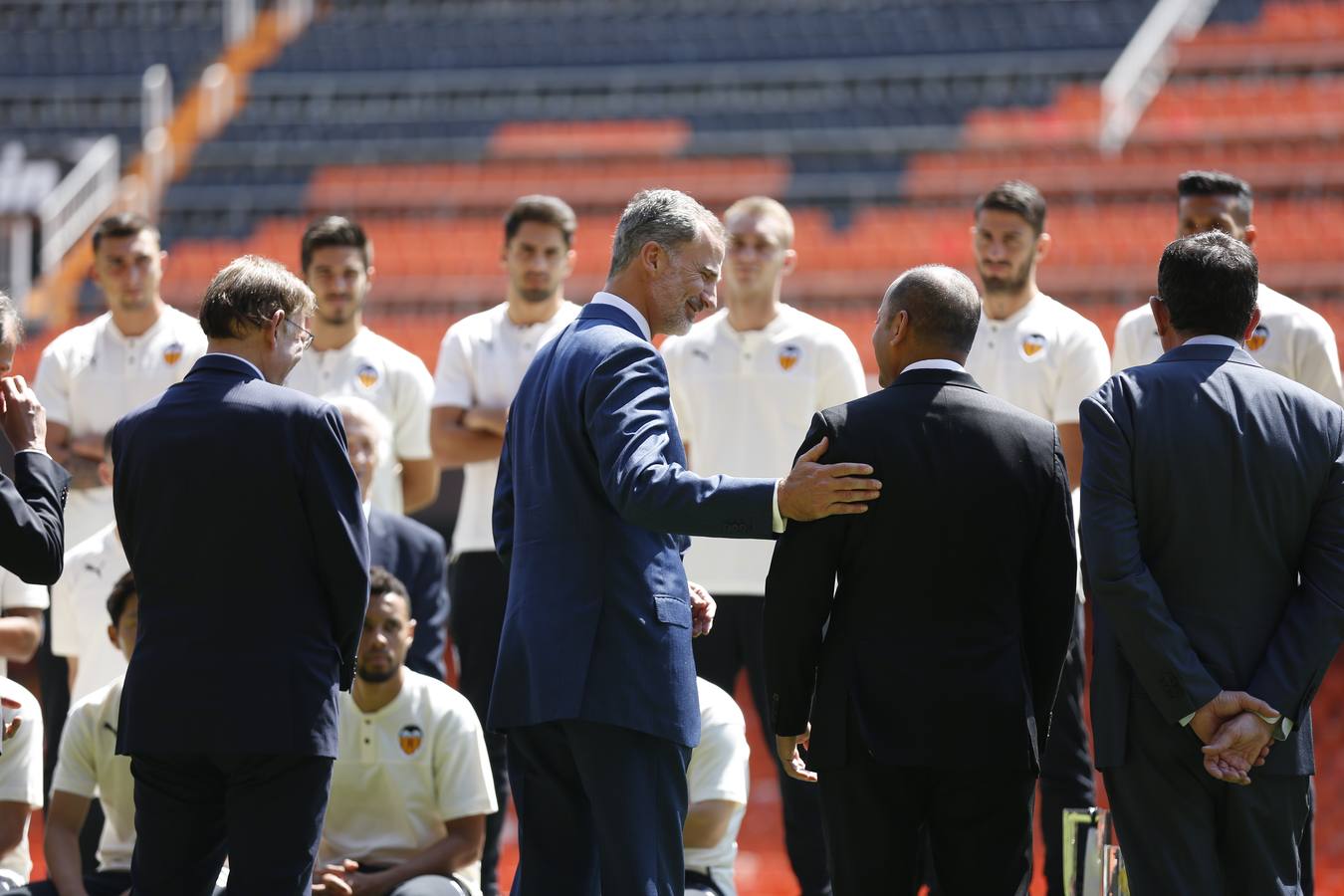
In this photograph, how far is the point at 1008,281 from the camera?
4680 mm

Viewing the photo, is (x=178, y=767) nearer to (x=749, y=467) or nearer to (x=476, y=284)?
(x=749, y=467)

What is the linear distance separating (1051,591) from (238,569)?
147 cm

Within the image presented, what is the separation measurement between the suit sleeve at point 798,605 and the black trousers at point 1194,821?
1.99 ft

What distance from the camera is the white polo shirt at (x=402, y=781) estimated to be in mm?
4215

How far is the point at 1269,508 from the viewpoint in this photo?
3027mm

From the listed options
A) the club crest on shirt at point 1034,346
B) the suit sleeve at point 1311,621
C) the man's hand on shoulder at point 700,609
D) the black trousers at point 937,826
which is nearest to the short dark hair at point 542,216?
the club crest on shirt at point 1034,346

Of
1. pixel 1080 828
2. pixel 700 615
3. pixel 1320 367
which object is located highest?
pixel 1320 367

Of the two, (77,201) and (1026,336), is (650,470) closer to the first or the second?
(1026,336)

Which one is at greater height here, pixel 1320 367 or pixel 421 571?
pixel 1320 367

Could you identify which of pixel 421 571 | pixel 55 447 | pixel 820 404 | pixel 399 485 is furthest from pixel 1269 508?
pixel 55 447

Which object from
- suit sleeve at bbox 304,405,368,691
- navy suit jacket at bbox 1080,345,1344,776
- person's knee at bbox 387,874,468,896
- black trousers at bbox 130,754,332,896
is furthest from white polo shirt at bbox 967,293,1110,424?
black trousers at bbox 130,754,332,896

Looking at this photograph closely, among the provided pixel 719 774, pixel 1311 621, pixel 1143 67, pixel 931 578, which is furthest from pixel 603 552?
pixel 1143 67

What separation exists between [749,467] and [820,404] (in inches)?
10.7

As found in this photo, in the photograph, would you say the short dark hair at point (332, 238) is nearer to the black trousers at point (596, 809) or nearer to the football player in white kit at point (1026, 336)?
the football player in white kit at point (1026, 336)
